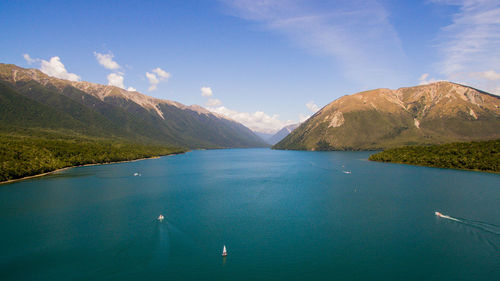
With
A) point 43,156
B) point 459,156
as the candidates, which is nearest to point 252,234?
point 43,156

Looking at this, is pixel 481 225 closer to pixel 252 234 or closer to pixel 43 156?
pixel 252 234

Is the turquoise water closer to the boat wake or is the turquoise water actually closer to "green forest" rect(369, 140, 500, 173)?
the boat wake

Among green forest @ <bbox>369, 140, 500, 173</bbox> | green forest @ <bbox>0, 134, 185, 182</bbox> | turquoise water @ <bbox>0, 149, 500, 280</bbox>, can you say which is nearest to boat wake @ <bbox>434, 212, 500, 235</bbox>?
turquoise water @ <bbox>0, 149, 500, 280</bbox>

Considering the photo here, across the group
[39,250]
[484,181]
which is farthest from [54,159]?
[484,181]

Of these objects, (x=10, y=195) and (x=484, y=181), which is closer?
(x=10, y=195)

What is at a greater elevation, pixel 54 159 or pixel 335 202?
pixel 54 159

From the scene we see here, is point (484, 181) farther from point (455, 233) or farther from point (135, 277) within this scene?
point (135, 277)

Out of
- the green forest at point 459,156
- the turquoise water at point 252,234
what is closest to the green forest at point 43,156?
the turquoise water at point 252,234
